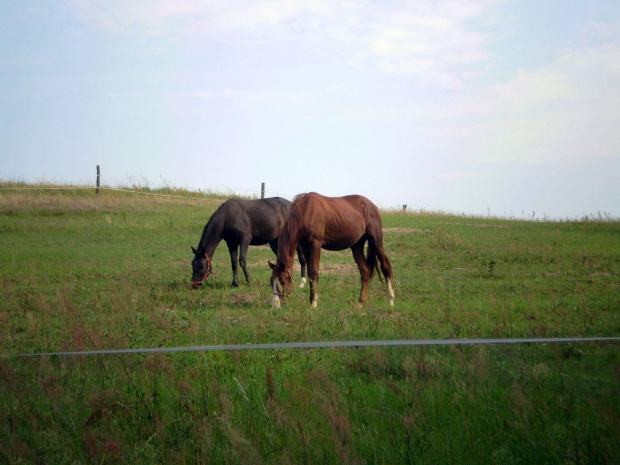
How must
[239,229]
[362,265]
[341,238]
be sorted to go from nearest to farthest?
[341,238]
[362,265]
[239,229]

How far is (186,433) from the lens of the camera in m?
4.30

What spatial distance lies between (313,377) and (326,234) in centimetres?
601

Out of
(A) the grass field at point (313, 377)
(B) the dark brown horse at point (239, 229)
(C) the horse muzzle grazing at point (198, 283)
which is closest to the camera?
(A) the grass field at point (313, 377)

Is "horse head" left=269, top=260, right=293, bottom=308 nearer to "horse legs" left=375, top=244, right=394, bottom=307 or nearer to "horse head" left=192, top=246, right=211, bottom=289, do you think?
"horse legs" left=375, top=244, right=394, bottom=307

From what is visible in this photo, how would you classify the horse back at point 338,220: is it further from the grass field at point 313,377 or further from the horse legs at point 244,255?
the horse legs at point 244,255

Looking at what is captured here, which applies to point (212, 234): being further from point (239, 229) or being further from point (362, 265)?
point (362, 265)

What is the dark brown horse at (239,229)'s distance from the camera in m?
13.1

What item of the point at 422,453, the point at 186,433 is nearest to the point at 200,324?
the point at 186,433

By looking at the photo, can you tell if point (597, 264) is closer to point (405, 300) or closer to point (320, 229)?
point (405, 300)

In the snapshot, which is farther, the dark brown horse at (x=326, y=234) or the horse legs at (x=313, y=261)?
the horse legs at (x=313, y=261)

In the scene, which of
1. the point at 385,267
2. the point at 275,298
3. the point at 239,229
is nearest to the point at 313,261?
the point at 275,298

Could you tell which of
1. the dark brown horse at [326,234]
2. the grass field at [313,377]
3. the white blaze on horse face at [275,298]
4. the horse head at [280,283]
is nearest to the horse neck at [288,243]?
the dark brown horse at [326,234]

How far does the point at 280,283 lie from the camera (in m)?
9.93

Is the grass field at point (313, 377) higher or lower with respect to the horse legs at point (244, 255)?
lower
